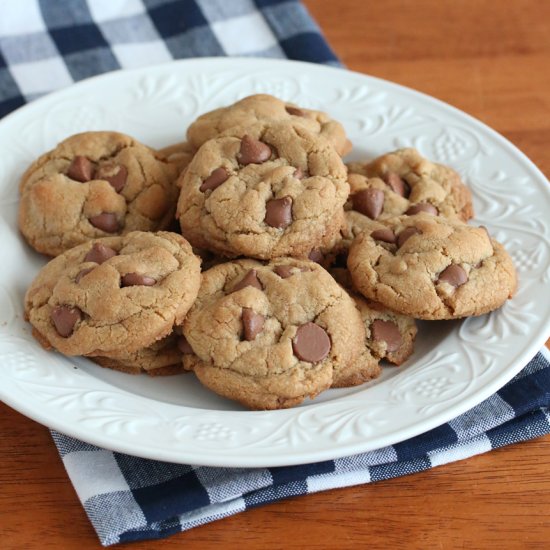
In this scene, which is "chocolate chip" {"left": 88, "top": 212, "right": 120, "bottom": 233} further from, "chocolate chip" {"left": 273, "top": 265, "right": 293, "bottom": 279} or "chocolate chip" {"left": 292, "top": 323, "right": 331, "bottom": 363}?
"chocolate chip" {"left": 292, "top": 323, "right": 331, "bottom": 363}

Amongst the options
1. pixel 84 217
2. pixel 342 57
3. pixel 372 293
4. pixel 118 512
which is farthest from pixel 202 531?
pixel 342 57

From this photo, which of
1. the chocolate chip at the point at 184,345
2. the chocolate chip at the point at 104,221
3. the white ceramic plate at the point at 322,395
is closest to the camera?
the white ceramic plate at the point at 322,395

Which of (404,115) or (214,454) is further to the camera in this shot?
(404,115)

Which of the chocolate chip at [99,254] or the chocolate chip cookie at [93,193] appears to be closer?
the chocolate chip at [99,254]

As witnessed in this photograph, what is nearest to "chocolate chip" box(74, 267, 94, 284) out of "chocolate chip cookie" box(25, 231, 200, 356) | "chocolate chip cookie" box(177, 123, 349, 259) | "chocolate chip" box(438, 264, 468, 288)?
"chocolate chip cookie" box(25, 231, 200, 356)

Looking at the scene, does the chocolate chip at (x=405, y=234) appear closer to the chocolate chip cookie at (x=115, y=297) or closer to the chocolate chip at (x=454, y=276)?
the chocolate chip at (x=454, y=276)

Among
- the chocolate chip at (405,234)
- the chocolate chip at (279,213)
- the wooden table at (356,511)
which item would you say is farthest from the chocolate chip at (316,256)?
the wooden table at (356,511)

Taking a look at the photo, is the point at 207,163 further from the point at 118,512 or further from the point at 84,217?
the point at 118,512
